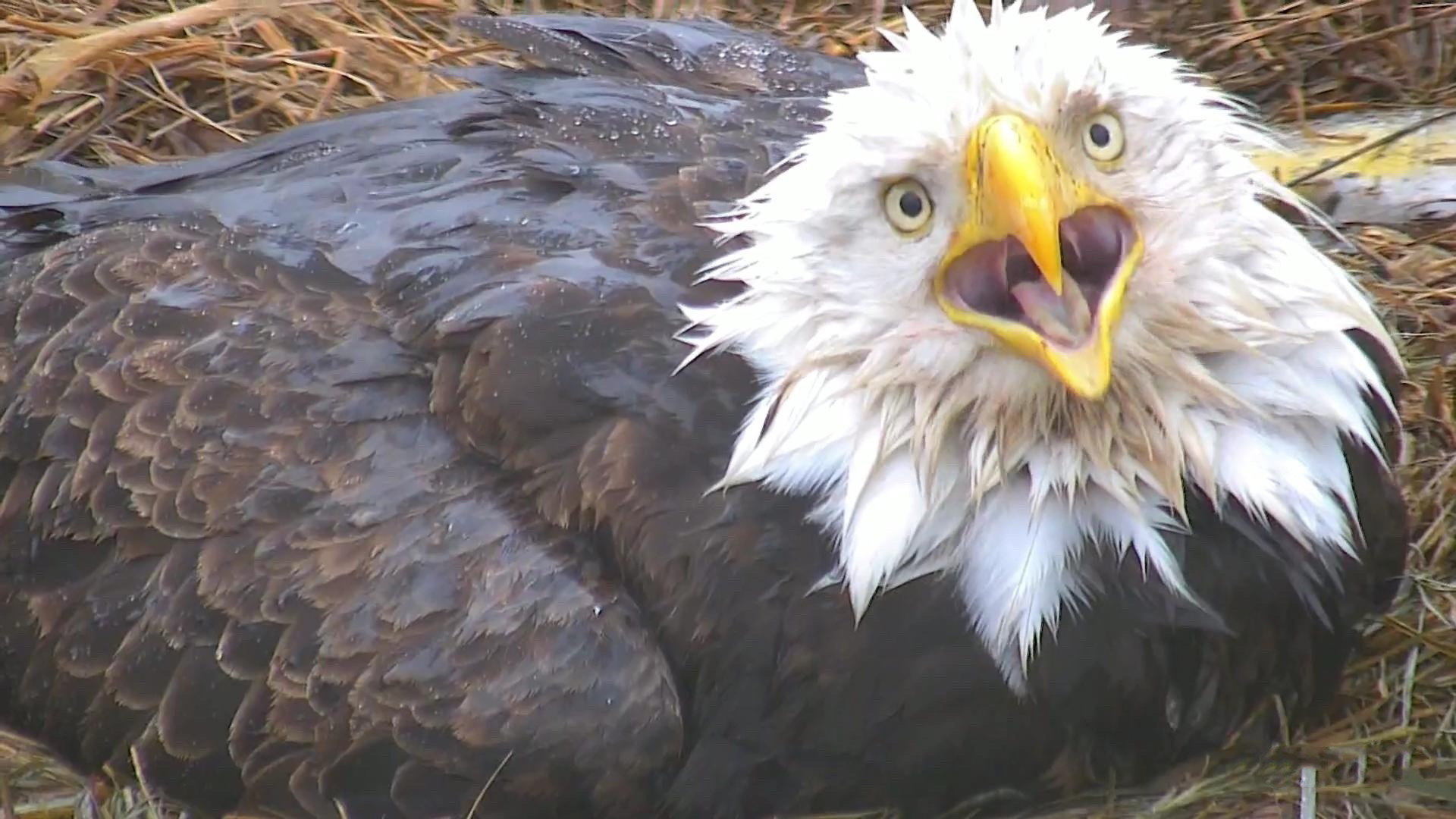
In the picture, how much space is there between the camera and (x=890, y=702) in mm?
3033

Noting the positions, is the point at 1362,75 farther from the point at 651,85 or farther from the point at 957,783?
the point at 957,783

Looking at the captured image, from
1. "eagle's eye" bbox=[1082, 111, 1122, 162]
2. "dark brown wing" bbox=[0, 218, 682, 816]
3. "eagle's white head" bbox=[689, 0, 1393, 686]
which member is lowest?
"dark brown wing" bbox=[0, 218, 682, 816]

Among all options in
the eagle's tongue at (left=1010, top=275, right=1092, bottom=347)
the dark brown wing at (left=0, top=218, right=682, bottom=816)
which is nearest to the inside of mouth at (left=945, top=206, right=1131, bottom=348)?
the eagle's tongue at (left=1010, top=275, right=1092, bottom=347)

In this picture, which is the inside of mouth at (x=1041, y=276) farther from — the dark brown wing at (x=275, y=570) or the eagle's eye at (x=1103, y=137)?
the dark brown wing at (x=275, y=570)

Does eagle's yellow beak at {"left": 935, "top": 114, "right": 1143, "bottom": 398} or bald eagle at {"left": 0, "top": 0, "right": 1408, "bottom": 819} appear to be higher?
A: eagle's yellow beak at {"left": 935, "top": 114, "right": 1143, "bottom": 398}

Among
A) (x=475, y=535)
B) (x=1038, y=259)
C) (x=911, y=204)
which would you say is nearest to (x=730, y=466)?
(x=475, y=535)

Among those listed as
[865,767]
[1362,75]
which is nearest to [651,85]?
[865,767]

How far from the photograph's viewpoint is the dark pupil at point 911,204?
276 cm

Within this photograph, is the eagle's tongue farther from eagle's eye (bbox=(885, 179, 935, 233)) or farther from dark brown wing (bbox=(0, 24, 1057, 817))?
dark brown wing (bbox=(0, 24, 1057, 817))

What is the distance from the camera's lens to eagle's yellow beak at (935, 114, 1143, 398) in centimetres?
258

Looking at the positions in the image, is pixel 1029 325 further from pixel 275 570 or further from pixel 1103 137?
pixel 275 570

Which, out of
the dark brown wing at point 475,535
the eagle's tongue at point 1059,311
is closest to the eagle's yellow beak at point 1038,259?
the eagle's tongue at point 1059,311

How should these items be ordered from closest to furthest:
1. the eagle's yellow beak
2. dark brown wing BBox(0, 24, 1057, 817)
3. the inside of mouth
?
1. the eagle's yellow beak
2. the inside of mouth
3. dark brown wing BBox(0, 24, 1057, 817)

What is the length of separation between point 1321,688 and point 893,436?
3.09 ft
